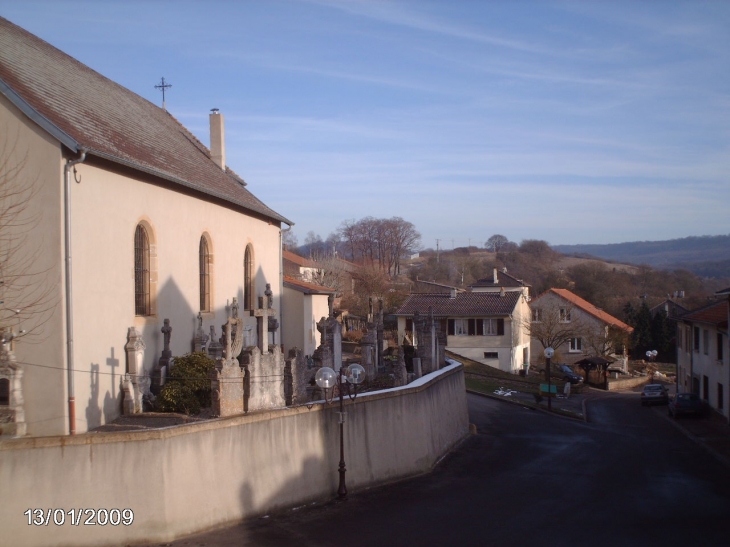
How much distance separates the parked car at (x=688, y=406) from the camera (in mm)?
33812

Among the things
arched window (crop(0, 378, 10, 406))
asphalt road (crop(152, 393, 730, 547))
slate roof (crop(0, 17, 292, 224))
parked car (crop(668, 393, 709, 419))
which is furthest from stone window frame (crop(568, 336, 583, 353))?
arched window (crop(0, 378, 10, 406))

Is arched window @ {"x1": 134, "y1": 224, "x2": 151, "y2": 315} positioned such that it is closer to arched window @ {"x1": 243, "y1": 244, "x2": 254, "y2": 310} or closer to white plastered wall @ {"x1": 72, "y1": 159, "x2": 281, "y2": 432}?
white plastered wall @ {"x1": 72, "y1": 159, "x2": 281, "y2": 432}

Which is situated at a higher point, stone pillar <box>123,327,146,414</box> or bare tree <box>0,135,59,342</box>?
bare tree <box>0,135,59,342</box>

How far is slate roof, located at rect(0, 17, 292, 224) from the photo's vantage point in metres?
15.1

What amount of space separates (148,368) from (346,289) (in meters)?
47.3

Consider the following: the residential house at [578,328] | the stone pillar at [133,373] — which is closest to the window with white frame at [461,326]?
the residential house at [578,328]

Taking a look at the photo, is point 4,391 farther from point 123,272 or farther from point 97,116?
point 97,116

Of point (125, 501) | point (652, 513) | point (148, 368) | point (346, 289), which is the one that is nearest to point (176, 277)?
point (148, 368)

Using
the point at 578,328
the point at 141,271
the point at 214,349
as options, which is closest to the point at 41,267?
the point at 141,271

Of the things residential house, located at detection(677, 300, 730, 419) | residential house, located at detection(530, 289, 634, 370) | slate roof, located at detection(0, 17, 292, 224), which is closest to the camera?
slate roof, located at detection(0, 17, 292, 224)

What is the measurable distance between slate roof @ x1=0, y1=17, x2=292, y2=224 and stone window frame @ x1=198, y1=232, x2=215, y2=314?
1.56 m

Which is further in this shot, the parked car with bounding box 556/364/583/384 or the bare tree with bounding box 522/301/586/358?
the bare tree with bounding box 522/301/586/358

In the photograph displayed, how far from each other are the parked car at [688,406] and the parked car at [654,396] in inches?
246
